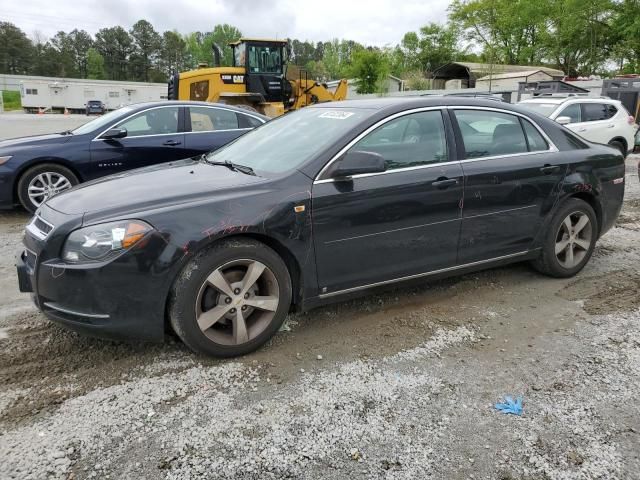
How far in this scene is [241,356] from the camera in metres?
3.24

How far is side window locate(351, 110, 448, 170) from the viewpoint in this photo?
3.63m

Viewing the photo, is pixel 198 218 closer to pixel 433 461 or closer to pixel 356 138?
pixel 356 138

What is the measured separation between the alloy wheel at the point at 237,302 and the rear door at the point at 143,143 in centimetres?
454

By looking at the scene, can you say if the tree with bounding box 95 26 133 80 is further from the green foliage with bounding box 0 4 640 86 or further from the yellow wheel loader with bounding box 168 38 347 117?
the yellow wheel loader with bounding box 168 38 347 117

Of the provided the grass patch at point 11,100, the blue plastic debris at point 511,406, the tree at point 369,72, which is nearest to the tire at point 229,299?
the blue plastic debris at point 511,406

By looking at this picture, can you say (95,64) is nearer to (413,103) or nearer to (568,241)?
(413,103)

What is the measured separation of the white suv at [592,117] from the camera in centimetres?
1086

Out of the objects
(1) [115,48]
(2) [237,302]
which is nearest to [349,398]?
→ (2) [237,302]

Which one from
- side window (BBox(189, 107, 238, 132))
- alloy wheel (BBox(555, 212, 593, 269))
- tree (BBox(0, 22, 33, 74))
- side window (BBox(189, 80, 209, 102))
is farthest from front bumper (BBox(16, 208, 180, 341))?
tree (BBox(0, 22, 33, 74))

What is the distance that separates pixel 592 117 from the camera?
11539mm

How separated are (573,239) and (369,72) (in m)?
45.6

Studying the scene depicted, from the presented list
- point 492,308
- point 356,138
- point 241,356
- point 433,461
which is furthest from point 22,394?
point 492,308

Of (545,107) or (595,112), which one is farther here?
(595,112)

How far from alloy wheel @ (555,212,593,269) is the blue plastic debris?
2126 millimetres
